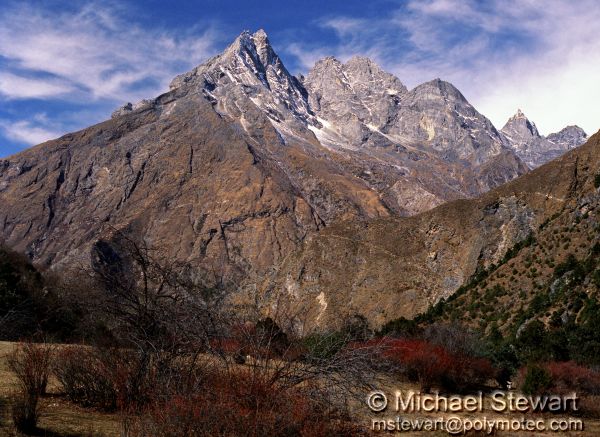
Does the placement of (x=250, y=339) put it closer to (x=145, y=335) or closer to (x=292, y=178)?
(x=145, y=335)

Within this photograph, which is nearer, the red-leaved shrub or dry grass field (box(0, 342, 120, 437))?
dry grass field (box(0, 342, 120, 437))

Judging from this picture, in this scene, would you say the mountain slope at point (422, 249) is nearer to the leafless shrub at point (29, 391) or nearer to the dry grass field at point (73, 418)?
the dry grass field at point (73, 418)

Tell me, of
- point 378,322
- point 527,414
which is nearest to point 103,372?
point 527,414

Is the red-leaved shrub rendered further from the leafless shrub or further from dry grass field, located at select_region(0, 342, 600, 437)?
the leafless shrub

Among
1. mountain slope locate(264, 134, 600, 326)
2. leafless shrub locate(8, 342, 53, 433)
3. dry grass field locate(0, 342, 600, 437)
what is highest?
mountain slope locate(264, 134, 600, 326)

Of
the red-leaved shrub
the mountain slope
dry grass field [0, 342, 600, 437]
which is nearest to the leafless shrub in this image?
dry grass field [0, 342, 600, 437]

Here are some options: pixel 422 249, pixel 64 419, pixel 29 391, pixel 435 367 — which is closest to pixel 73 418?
pixel 64 419

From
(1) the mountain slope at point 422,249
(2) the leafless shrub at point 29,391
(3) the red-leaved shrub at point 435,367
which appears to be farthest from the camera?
(1) the mountain slope at point 422,249

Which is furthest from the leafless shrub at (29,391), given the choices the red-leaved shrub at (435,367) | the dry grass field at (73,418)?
the red-leaved shrub at (435,367)

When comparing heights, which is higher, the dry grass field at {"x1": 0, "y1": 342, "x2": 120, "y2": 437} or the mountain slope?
the mountain slope

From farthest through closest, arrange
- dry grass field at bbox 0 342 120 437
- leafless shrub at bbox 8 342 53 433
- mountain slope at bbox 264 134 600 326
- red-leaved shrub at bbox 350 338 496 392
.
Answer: mountain slope at bbox 264 134 600 326 < red-leaved shrub at bbox 350 338 496 392 < dry grass field at bbox 0 342 120 437 < leafless shrub at bbox 8 342 53 433

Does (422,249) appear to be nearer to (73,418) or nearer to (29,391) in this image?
(73,418)

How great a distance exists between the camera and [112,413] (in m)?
10.6

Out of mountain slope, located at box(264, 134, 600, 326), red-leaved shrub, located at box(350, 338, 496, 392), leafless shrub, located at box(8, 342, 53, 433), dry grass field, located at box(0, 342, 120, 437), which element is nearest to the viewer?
leafless shrub, located at box(8, 342, 53, 433)
